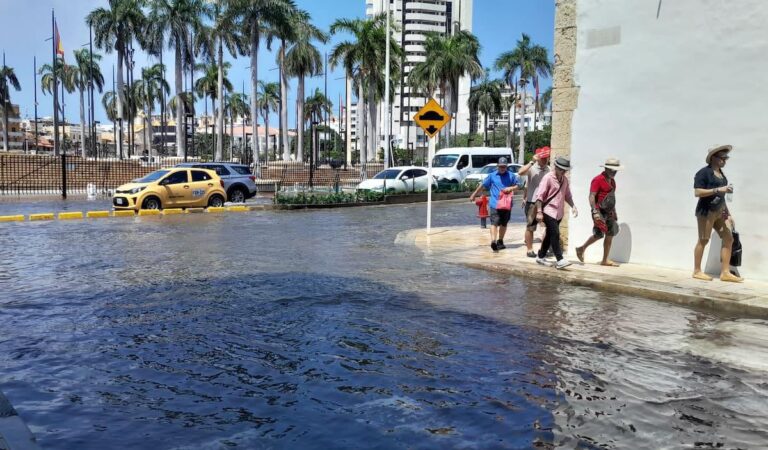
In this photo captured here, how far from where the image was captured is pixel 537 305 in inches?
309

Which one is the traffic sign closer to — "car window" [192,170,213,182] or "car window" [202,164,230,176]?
"car window" [192,170,213,182]

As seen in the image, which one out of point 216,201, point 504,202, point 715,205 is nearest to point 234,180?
point 216,201

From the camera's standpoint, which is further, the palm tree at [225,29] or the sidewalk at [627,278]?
the palm tree at [225,29]

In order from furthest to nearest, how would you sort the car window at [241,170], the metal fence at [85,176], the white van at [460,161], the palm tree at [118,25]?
the palm tree at [118,25] → the metal fence at [85,176] → the white van at [460,161] → the car window at [241,170]

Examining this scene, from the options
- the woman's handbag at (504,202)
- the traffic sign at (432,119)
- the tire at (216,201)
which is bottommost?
the tire at (216,201)

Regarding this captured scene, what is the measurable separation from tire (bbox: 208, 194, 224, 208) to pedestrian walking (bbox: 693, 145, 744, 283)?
16.8m

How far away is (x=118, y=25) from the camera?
2243 inches

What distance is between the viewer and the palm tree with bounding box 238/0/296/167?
45688 millimetres

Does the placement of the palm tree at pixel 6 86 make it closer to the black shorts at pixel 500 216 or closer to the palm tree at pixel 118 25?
the palm tree at pixel 118 25

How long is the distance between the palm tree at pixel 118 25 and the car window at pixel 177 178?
124 feet

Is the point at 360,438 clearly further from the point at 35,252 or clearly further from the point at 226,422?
the point at 35,252

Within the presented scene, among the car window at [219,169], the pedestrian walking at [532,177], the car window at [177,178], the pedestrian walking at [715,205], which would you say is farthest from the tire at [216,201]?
the pedestrian walking at [715,205]

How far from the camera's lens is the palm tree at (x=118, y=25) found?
2210 inches

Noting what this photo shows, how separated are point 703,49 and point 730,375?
18.2 feet
